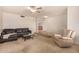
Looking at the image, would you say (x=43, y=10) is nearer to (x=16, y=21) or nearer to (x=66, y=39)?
(x=16, y=21)

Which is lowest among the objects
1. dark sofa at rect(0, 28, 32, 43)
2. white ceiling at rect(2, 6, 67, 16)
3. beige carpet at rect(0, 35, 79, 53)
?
beige carpet at rect(0, 35, 79, 53)

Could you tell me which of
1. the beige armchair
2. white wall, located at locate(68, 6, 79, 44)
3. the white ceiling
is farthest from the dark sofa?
white wall, located at locate(68, 6, 79, 44)

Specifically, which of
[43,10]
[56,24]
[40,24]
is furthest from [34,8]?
[56,24]

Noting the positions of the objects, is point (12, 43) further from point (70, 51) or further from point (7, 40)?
point (70, 51)

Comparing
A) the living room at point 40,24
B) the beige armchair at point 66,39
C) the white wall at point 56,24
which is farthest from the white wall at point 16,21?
the beige armchair at point 66,39

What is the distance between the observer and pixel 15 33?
1.93m

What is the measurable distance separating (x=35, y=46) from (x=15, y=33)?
0.44 meters

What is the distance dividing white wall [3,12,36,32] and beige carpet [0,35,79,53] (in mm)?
235

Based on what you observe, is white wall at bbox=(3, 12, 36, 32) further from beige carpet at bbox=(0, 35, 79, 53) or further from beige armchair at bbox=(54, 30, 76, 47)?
beige armchair at bbox=(54, 30, 76, 47)

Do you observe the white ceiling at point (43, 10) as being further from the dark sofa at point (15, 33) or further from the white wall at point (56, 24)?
the dark sofa at point (15, 33)

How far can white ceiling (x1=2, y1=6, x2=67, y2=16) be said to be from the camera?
1910 millimetres
